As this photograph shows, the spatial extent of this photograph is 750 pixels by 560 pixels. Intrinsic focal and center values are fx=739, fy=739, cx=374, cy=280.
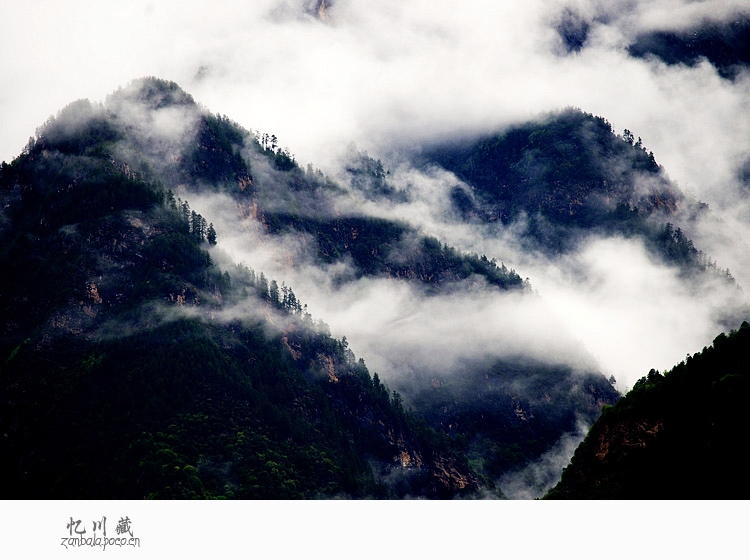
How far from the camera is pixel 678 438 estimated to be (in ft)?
379

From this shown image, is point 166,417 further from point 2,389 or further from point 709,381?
point 709,381

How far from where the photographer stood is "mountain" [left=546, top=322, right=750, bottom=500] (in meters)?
104

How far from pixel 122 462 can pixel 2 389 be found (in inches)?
1701

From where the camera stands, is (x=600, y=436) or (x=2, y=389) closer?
(x=600, y=436)

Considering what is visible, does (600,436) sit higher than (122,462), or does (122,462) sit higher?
(122,462)

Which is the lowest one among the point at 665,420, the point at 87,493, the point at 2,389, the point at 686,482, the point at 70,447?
the point at 686,482

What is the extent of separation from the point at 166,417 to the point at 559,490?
100481 millimetres

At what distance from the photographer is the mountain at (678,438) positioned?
103938 millimetres

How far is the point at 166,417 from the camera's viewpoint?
621 feet

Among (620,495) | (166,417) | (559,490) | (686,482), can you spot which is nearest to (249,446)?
(166,417)

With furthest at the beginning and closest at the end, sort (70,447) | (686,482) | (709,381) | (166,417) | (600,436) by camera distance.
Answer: (166,417) < (70,447) < (600,436) < (709,381) < (686,482)

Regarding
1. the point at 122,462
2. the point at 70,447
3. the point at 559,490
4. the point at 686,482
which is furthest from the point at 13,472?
the point at 686,482

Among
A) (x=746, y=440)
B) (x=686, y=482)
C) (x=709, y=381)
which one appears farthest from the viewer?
(x=709, y=381)

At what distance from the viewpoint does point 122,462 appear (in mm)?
172750
